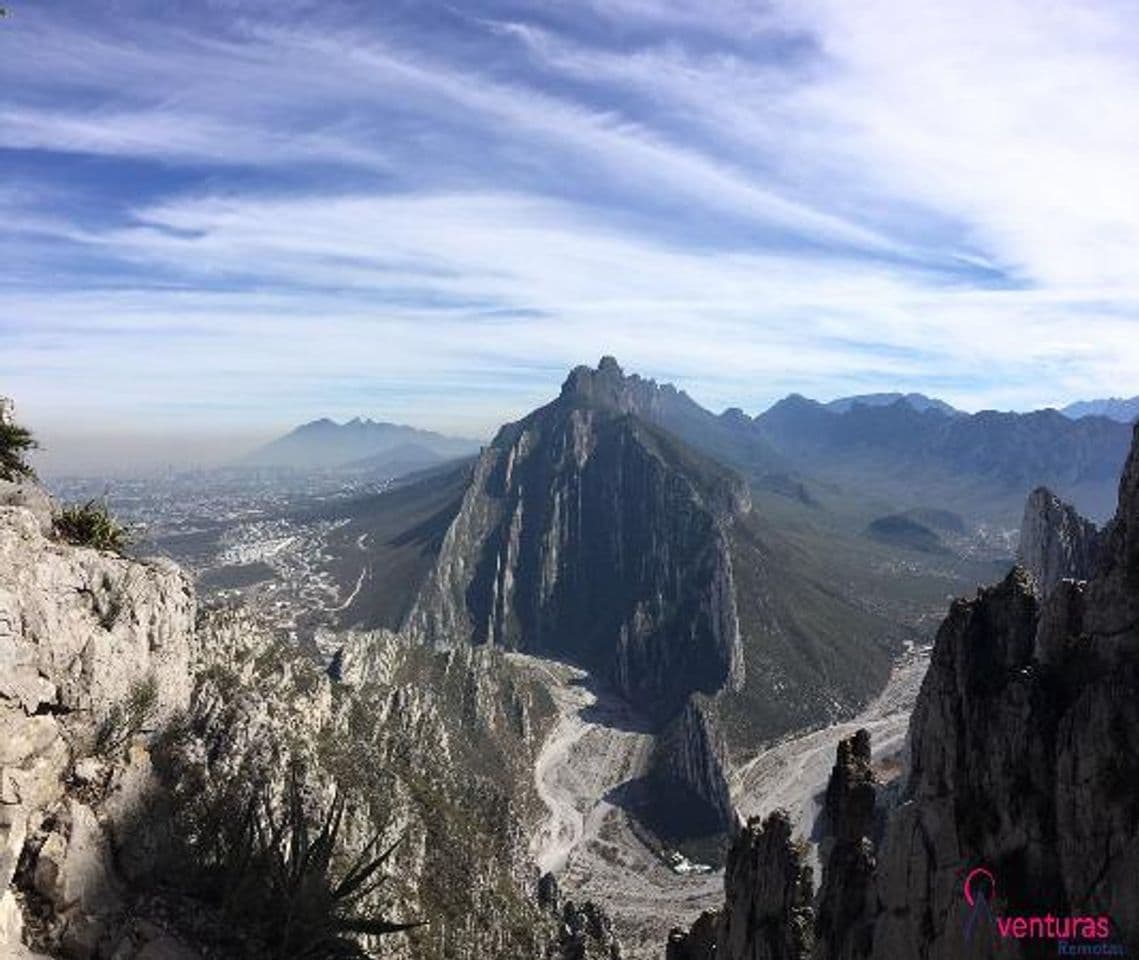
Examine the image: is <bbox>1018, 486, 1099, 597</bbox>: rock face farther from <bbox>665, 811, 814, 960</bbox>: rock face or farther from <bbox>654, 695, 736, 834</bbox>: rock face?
<bbox>665, 811, 814, 960</bbox>: rock face

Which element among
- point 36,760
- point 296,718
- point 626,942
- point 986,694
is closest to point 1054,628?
point 986,694

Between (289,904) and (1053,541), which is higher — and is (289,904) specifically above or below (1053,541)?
below

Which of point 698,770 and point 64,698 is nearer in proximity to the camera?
point 64,698

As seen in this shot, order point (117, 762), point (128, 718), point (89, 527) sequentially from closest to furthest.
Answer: point (117, 762) → point (128, 718) → point (89, 527)

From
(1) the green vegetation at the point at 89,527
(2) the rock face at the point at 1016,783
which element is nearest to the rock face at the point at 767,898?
(2) the rock face at the point at 1016,783

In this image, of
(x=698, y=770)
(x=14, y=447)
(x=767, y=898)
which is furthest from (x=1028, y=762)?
(x=698, y=770)

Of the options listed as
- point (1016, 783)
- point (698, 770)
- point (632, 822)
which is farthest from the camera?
point (698, 770)

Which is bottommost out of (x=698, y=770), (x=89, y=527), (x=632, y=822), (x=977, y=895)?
(x=632, y=822)

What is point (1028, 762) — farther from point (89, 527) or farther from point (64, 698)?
point (89, 527)
